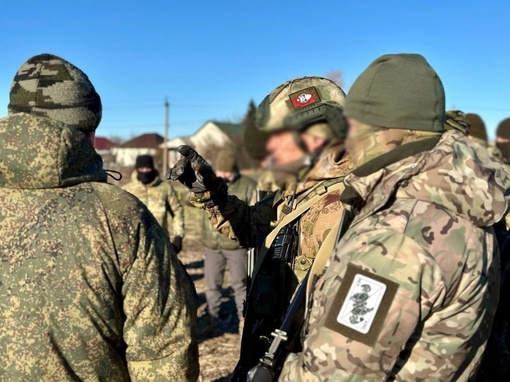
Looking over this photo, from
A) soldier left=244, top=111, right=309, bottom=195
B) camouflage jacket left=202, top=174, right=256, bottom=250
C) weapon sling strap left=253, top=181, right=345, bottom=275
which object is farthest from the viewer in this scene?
camouflage jacket left=202, top=174, right=256, bottom=250

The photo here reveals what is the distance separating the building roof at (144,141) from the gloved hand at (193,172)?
236 feet

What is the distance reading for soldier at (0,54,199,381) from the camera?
5.99 ft

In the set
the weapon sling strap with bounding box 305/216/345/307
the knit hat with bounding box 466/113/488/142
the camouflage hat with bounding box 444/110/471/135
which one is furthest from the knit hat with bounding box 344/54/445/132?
the knit hat with bounding box 466/113/488/142

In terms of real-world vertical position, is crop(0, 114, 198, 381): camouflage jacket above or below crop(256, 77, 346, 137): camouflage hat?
below

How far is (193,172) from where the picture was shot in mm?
3305

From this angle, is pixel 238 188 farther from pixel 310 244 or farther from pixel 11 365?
pixel 11 365

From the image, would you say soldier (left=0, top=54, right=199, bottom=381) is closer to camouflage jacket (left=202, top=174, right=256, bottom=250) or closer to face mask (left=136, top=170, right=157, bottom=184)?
camouflage jacket (left=202, top=174, right=256, bottom=250)

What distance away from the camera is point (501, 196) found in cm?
170

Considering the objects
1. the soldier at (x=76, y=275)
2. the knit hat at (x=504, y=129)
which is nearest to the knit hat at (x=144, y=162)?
the knit hat at (x=504, y=129)

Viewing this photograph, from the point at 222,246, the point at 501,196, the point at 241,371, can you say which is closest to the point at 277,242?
the point at 241,371

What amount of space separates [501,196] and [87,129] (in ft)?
5.37

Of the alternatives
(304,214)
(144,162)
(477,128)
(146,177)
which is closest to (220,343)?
(146,177)

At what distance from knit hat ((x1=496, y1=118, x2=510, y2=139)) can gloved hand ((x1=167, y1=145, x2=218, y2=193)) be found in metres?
3.59

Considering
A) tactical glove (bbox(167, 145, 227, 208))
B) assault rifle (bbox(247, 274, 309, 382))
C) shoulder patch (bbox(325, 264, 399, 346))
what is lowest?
assault rifle (bbox(247, 274, 309, 382))
